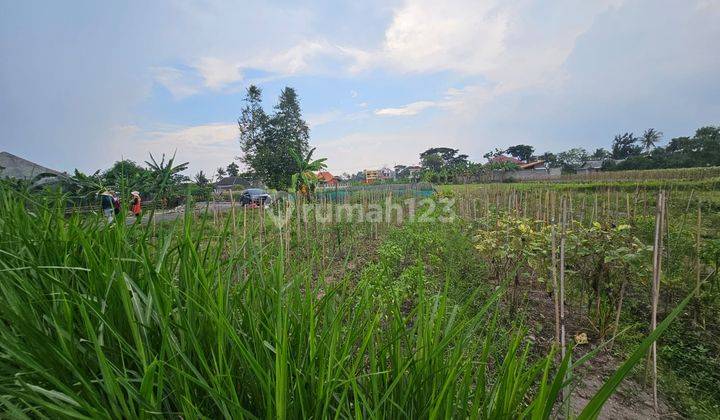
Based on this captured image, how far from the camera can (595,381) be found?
2.62 m

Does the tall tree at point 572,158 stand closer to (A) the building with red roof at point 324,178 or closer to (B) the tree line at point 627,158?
(B) the tree line at point 627,158

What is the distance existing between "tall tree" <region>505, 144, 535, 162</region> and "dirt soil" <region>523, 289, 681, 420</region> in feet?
326

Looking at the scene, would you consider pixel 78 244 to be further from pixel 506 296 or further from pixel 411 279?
pixel 506 296

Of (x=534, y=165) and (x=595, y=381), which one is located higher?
(x=534, y=165)

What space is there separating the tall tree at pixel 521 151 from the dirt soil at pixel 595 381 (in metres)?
99.2

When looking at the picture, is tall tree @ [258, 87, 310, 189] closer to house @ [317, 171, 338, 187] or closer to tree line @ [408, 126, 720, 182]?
house @ [317, 171, 338, 187]

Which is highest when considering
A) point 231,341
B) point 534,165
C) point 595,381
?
point 534,165

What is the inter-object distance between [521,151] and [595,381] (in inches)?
3968

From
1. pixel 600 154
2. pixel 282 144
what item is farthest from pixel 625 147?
pixel 282 144

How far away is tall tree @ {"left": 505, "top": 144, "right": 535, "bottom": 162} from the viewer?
298 ft

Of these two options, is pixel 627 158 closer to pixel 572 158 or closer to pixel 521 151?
pixel 572 158

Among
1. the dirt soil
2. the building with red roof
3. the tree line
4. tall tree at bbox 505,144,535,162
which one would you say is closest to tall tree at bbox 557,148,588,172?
the tree line

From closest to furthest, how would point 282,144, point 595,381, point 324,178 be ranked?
1. point 595,381
2. point 324,178
3. point 282,144

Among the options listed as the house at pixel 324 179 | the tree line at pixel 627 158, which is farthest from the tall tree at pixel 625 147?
the house at pixel 324 179
